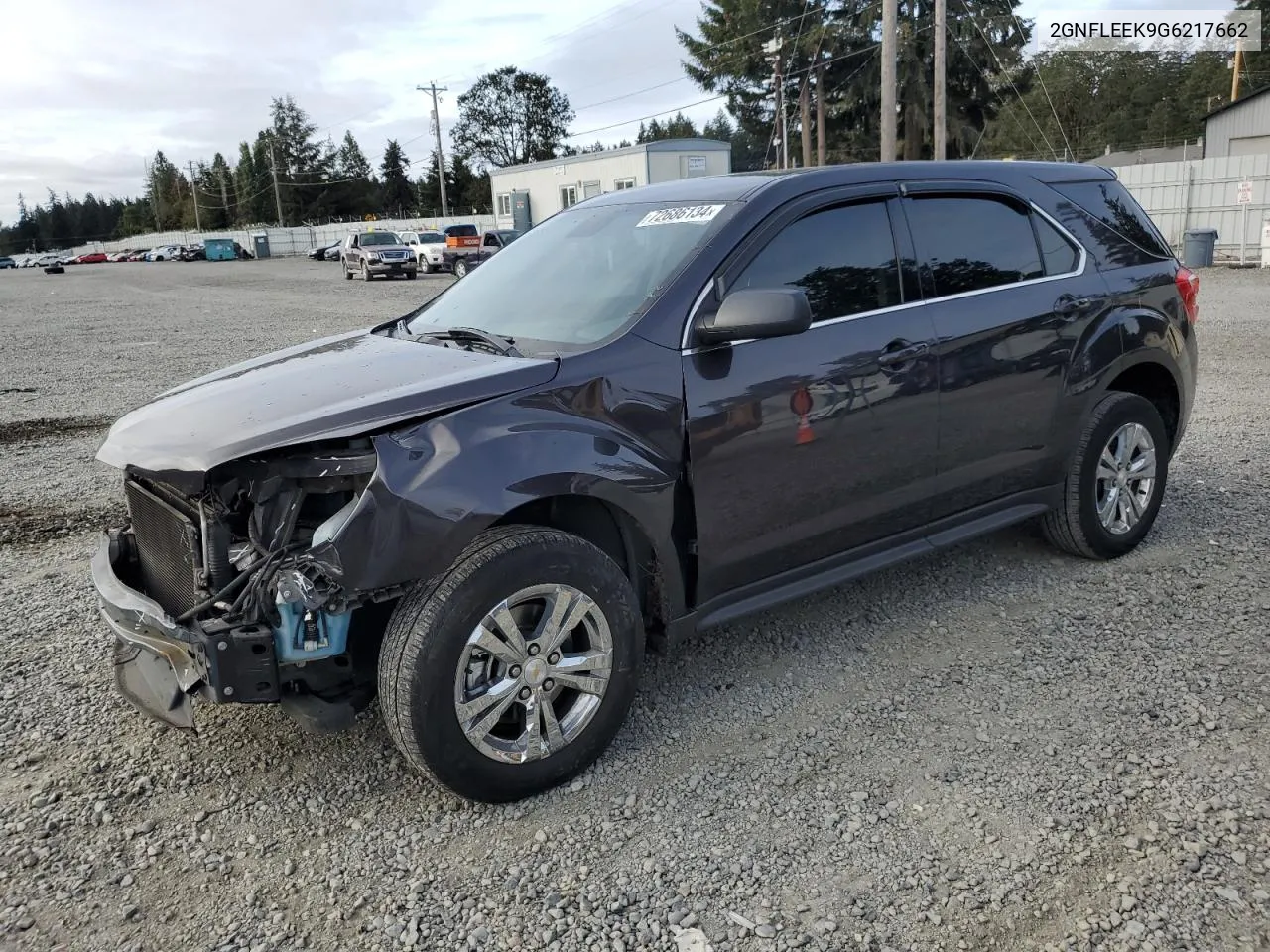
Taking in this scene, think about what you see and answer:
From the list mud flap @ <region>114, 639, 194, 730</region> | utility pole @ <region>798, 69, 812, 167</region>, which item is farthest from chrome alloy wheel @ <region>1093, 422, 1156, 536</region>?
utility pole @ <region>798, 69, 812, 167</region>

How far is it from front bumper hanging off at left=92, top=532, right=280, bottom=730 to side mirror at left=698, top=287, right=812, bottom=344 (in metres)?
1.67

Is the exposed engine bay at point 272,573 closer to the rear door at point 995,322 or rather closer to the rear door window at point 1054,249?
the rear door at point 995,322

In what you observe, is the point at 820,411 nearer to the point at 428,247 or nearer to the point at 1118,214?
the point at 1118,214

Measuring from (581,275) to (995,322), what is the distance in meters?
1.71

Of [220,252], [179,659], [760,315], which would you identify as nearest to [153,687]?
[179,659]

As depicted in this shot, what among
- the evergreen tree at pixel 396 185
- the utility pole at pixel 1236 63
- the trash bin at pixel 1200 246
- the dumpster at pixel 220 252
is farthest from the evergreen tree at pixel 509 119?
the trash bin at pixel 1200 246

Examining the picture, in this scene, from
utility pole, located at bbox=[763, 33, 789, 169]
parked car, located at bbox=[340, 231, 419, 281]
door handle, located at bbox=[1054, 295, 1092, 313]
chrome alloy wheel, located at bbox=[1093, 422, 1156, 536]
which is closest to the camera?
door handle, located at bbox=[1054, 295, 1092, 313]

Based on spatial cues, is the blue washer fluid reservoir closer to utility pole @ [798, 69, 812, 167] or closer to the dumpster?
utility pole @ [798, 69, 812, 167]

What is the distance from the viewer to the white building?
37.7 metres

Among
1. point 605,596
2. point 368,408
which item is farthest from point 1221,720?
point 368,408

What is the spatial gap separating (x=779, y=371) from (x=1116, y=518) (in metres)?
2.33

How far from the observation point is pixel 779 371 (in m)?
3.49

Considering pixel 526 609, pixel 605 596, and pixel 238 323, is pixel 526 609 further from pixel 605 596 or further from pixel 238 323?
pixel 238 323

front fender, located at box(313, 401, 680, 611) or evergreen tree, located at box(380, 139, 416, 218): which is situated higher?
evergreen tree, located at box(380, 139, 416, 218)
